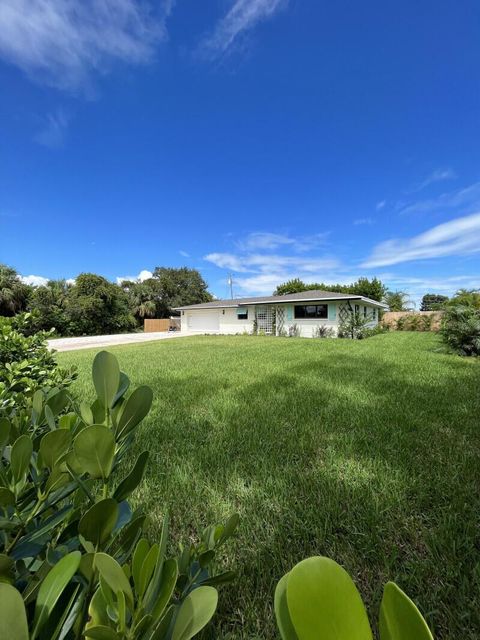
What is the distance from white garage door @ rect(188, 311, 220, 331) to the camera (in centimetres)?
2623

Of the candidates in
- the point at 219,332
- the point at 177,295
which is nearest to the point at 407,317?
the point at 219,332

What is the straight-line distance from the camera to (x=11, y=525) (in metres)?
0.58

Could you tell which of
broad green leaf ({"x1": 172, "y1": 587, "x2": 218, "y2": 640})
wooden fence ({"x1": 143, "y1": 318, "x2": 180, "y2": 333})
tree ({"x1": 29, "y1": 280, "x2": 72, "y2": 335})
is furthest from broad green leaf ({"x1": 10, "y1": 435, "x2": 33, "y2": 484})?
wooden fence ({"x1": 143, "y1": 318, "x2": 180, "y2": 333})

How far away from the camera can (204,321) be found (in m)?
27.1

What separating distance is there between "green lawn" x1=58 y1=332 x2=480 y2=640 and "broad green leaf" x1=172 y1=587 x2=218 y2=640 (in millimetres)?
1157

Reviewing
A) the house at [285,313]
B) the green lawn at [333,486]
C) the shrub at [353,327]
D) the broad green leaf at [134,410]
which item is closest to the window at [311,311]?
the house at [285,313]

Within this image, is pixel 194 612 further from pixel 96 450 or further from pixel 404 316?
pixel 404 316

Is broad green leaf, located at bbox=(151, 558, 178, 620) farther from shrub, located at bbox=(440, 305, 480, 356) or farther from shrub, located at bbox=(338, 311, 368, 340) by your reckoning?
shrub, located at bbox=(338, 311, 368, 340)

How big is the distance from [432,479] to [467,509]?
→ 34cm

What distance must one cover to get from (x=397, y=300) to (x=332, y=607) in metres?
38.7

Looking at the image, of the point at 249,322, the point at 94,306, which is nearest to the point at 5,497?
the point at 249,322

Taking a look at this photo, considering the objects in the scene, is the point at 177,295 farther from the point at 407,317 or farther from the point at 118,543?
the point at 118,543

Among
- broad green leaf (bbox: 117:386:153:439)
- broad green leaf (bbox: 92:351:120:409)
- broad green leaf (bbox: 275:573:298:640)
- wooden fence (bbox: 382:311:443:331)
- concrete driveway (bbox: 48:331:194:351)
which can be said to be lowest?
concrete driveway (bbox: 48:331:194:351)

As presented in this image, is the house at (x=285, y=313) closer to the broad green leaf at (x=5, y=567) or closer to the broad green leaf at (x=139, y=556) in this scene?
the broad green leaf at (x=139, y=556)
